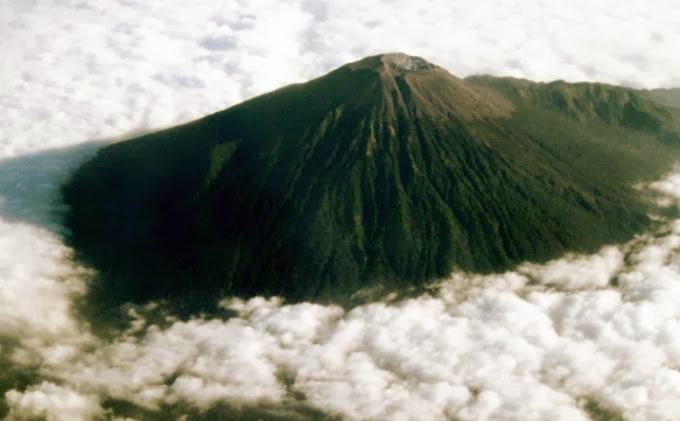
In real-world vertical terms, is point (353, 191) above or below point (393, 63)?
below

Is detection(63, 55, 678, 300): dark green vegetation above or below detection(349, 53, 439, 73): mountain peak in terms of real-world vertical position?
below

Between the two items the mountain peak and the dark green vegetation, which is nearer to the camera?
the dark green vegetation

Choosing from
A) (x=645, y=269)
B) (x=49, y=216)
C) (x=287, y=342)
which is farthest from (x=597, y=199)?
(x=49, y=216)

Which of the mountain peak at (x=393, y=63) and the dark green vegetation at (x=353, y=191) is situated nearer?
the dark green vegetation at (x=353, y=191)

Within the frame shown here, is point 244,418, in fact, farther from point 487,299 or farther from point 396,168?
point 396,168

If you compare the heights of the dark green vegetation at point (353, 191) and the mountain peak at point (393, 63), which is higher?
the mountain peak at point (393, 63)

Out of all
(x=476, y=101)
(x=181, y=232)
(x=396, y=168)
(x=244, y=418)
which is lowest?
(x=244, y=418)

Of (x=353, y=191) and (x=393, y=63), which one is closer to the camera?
(x=353, y=191)

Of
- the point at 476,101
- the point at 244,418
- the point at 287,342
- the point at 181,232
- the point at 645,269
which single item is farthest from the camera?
the point at 476,101
